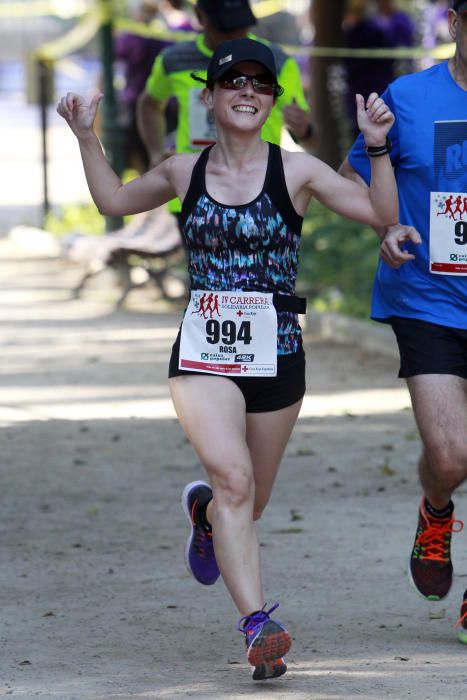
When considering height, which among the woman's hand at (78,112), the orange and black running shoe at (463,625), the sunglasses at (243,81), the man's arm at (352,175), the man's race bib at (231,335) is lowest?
the orange and black running shoe at (463,625)

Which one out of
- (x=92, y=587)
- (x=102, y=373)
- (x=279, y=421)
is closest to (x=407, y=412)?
(x=102, y=373)

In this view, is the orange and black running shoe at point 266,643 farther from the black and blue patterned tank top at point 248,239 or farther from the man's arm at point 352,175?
the man's arm at point 352,175

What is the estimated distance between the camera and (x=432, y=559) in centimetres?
552

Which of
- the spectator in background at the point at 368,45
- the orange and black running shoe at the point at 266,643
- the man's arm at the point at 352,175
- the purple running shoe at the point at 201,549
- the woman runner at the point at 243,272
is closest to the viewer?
the orange and black running shoe at the point at 266,643

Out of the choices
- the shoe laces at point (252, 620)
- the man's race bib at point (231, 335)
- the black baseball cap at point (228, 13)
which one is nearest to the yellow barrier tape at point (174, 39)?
the black baseball cap at point (228, 13)

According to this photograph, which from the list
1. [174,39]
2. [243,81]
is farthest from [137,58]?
[243,81]

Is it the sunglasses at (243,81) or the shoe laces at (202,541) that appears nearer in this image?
the sunglasses at (243,81)

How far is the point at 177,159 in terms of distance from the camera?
520 centimetres

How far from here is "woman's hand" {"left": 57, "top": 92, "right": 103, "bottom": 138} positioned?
17.4 feet

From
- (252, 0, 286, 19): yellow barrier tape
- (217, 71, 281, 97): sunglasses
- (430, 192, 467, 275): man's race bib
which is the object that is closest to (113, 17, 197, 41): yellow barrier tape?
(252, 0, 286, 19): yellow barrier tape

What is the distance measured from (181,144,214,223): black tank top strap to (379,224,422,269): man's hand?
576 mm

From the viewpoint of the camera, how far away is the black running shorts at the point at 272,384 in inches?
199

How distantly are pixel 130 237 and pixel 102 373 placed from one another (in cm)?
371

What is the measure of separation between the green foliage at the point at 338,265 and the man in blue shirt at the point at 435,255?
23.7 feet
